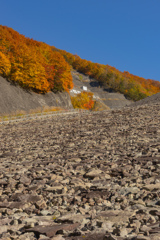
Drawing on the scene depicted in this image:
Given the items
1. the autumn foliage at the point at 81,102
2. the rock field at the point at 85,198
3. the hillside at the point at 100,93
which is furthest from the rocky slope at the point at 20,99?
the hillside at the point at 100,93

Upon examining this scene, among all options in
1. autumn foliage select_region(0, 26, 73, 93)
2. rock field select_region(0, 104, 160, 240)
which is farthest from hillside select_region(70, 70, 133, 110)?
rock field select_region(0, 104, 160, 240)

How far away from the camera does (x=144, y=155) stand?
8.57 m

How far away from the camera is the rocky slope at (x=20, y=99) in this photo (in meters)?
45.2

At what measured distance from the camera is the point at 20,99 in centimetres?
5003

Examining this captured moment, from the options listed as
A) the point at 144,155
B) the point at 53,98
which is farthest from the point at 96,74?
the point at 144,155

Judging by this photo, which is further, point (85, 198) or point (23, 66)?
point (23, 66)

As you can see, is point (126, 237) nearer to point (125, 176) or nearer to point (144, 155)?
point (125, 176)

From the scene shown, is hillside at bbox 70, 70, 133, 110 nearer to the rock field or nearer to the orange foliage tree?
the orange foliage tree

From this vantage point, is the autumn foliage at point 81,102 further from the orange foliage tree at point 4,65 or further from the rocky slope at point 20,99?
the orange foliage tree at point 4,65

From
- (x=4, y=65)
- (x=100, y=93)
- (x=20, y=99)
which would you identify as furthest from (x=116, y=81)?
(x=4, y=65)

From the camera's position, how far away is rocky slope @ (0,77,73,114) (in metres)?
45.2

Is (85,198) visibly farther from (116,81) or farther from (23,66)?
(116,81)

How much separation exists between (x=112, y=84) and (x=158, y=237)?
145m

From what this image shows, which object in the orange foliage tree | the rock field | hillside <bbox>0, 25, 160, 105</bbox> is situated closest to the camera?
the rock field
